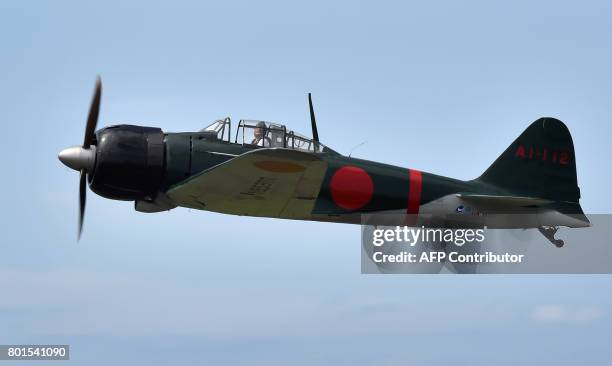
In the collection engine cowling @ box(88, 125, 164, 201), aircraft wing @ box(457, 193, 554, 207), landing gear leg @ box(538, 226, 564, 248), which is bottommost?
landing gear leg @ box(538, 226, 564, 248)

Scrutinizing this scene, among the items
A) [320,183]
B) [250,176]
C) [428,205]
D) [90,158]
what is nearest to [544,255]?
[428,205]

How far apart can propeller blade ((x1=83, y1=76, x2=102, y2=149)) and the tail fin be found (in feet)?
23.4

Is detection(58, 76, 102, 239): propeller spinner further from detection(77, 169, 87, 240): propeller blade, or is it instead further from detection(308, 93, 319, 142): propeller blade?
detection(308, 93, 319, 142): propeller blade

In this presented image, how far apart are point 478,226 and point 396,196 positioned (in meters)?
1.95

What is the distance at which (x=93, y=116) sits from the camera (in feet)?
52.3

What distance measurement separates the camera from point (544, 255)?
1823cm

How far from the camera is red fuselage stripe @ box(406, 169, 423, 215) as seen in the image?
16.8 metres

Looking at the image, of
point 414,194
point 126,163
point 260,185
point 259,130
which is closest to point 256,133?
point 259,130

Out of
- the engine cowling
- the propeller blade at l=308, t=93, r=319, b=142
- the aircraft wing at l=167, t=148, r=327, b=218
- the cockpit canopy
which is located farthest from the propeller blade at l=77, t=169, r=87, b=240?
the propeller blade at l=308, t=93, r=319, b=142

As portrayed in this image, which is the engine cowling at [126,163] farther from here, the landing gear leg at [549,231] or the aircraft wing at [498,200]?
the landing gear leg at [549,231]

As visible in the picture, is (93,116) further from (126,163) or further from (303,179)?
(303,179)

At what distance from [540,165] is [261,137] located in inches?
224

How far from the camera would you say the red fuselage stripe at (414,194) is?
16844mm

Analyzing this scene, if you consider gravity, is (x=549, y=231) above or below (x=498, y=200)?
below
